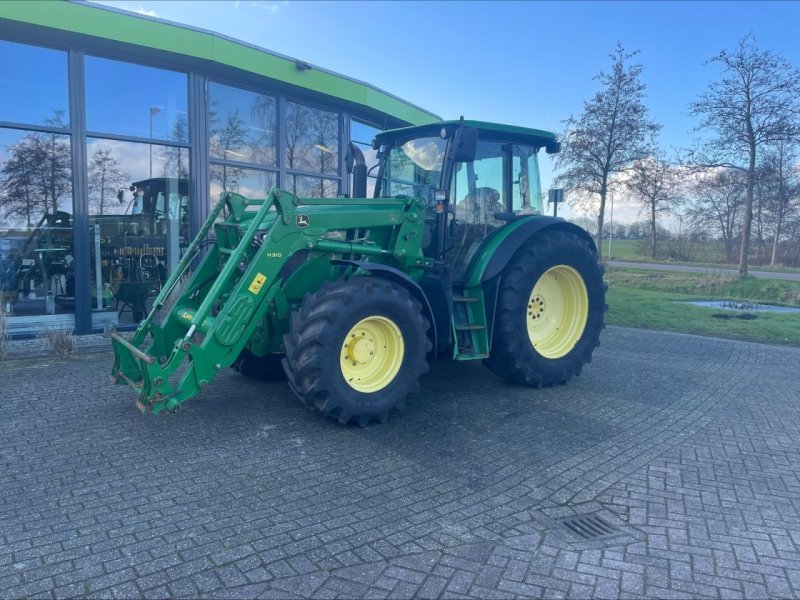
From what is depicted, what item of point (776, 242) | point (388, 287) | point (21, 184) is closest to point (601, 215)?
point (388, 287)

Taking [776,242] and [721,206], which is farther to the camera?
[776,242]

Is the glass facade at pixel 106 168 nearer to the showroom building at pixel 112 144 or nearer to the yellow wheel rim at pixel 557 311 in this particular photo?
the showroom building at pixel 112 144

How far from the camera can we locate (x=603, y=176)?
1538cm

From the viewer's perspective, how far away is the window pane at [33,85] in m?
8.07

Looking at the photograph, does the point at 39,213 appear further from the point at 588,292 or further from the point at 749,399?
the point at 749,399

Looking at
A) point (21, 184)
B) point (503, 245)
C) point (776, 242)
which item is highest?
point (21, 184)

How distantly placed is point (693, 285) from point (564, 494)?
15.5 m

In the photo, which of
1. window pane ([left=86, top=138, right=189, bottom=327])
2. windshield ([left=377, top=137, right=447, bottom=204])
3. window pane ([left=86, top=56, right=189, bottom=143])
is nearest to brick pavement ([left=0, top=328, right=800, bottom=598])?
windshield ([left=377, top=137, right=447, bottom=204])

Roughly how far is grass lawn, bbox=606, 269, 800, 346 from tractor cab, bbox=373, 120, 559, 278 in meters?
5.70

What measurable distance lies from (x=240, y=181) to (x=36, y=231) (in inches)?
127

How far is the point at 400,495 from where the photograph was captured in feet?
12.6

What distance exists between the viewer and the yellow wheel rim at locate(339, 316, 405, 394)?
5.05 m

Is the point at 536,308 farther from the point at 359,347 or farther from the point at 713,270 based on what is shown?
the point at 713,270

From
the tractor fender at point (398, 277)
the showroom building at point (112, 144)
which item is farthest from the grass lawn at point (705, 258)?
the tractor fender at point (398, 277)
